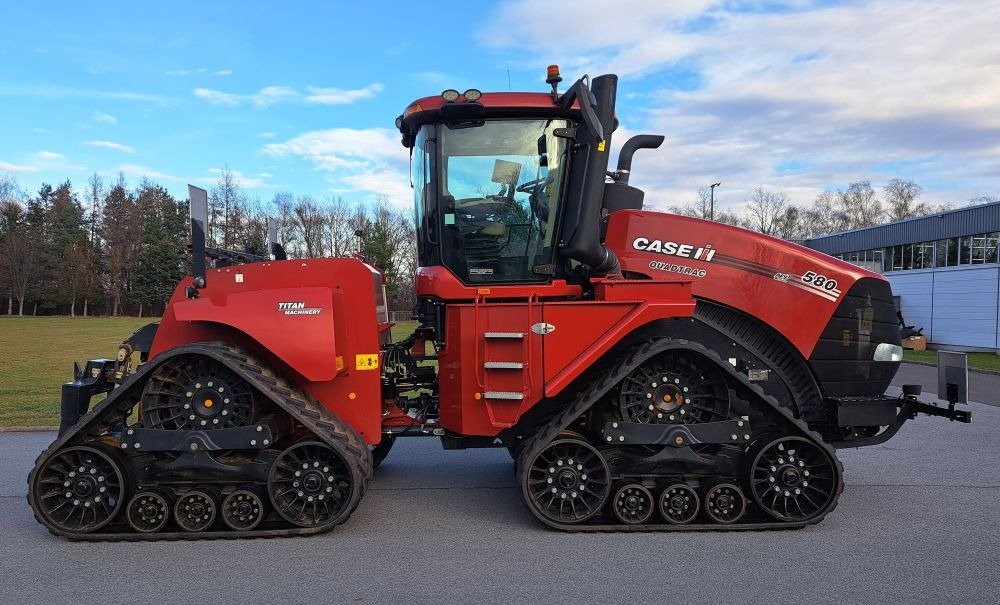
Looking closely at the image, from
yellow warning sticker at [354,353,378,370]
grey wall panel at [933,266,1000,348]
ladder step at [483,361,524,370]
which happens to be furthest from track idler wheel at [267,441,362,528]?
grey wall panel at [933,266,1000,348]

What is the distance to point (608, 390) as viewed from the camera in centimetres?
457

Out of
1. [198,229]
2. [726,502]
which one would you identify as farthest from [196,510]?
[726,502]

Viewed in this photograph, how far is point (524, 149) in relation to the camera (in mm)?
4957

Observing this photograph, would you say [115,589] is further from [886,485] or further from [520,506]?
[886,485]

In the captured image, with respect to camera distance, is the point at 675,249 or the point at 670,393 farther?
the point at 675,249

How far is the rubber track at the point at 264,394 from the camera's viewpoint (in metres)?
4.42

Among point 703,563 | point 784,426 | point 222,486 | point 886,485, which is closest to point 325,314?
point 222,486

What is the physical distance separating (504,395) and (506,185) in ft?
5.09

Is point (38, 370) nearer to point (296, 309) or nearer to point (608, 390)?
point (296, 309)

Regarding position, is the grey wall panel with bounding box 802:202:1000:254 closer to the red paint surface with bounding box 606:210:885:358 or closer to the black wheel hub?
the red paint surface with bounding box 606:210:885:358

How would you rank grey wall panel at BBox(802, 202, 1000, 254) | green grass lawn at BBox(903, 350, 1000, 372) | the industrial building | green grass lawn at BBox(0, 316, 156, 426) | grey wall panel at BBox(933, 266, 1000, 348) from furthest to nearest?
1. grey wall panel at BBox(802, 202, 1000, 254)
2. the industrial building
3. grey wall panel at BBox(933, 266, 1000, 348)
4. green grass lawn at BBox(903, 350, 1000, 372)
5. green grass lawn at BBox(0, 316, 156, 426)

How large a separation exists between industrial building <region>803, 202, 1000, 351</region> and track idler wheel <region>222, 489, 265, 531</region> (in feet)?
80.7

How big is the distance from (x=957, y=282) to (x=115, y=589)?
27.3 metres

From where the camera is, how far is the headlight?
16.8ft
